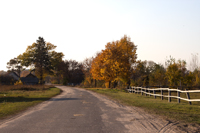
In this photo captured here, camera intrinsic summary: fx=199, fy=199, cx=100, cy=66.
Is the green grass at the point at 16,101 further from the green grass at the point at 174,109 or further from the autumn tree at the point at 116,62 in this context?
the autumn tree at the point at 116,62

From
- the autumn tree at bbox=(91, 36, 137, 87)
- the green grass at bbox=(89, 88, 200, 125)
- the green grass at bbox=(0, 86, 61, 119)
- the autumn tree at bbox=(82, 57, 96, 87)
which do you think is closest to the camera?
the green grass at bbox=(89, 88, 200, 125)

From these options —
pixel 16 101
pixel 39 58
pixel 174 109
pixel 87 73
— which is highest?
pixel 39 58

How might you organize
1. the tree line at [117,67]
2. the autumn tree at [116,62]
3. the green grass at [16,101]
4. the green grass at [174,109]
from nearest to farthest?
the green grass at [174,109] → the green grass at [16,101] → the tree line at [117,67] → the autumn tree at [116,62]

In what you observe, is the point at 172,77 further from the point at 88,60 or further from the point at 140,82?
the point at 88,60

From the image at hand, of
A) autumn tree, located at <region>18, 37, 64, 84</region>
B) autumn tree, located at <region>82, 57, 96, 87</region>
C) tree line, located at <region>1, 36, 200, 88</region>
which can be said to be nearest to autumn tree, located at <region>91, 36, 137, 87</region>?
tree line, located at <region>1, 36, 200, 88</region>

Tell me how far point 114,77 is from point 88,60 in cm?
3270

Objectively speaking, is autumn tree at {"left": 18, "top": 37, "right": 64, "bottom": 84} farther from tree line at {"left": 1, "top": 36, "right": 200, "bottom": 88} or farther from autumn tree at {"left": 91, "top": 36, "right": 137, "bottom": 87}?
autumn tree at {"left": 91, "top": 36, "right": 137, "bottom": 87}

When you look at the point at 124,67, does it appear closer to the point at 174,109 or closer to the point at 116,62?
the point at 116,62

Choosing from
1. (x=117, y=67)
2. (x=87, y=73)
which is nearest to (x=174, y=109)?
(x=117, y=67)

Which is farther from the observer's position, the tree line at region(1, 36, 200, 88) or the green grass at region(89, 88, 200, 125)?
the tree line at region(1, 36, 200, 88)

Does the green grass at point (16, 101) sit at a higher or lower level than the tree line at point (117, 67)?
lower

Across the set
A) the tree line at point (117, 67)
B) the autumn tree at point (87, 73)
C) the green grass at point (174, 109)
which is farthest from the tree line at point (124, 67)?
the green grass at point (174, 109)

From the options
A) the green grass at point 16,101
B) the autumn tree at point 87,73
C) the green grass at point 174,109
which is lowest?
the green grass at point 16,101

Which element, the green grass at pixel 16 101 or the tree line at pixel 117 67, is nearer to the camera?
the green grass at pixel 16 101
